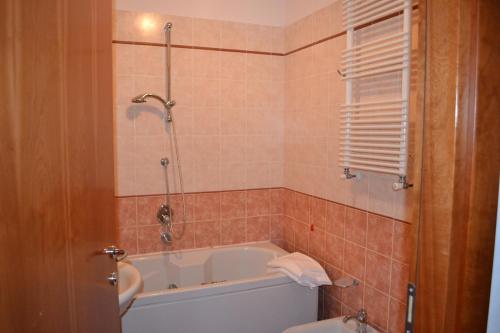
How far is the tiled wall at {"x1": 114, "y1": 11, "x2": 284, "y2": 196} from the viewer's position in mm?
2721

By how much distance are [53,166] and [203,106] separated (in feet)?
6.84

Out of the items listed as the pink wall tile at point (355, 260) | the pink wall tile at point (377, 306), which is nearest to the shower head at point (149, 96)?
the pink wall tile at point (355, 260)

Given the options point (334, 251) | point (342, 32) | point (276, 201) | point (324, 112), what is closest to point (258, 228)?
point (276, 201)

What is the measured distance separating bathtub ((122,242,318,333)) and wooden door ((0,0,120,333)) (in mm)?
871

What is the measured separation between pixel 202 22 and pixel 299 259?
190 centimetres

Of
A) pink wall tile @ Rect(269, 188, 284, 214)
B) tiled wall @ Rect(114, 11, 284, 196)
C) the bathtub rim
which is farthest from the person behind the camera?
pink wall tile @ Rect(269, 188, 284, 214)

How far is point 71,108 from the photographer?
1.00 meters

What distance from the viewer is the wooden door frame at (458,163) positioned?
2.66ft

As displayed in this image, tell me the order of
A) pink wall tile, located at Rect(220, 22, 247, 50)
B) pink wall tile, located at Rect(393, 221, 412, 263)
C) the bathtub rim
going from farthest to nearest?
pink wall tile, located at Rect(220, 22, 247, 50)
the bathtub rim
pink wall tile, located at Rect(393, 221, 412, 263)

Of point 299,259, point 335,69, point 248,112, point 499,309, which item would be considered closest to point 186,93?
point 248,112

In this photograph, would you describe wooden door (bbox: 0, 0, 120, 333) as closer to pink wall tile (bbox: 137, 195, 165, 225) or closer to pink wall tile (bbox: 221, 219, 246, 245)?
pink wall tile (bbox: 137, 195, 165, 225)

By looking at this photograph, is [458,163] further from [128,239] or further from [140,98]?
[128,239]

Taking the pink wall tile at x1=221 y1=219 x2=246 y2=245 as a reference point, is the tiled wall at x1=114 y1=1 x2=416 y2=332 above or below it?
above

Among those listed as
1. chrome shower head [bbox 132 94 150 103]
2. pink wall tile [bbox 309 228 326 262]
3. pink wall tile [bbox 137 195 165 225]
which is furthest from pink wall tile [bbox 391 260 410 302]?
chrome shower head [bbox 132 94 150 103]
